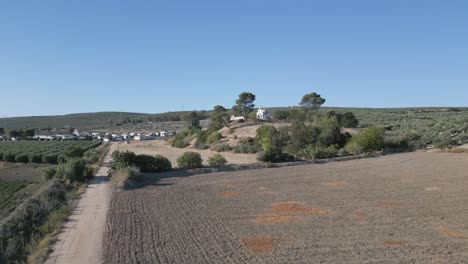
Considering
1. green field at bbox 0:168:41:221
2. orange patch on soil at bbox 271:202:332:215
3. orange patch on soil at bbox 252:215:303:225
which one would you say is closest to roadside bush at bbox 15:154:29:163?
green field at bbox 0:168:41:221

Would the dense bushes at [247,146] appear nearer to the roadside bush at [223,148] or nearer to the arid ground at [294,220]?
the roadside bush at [223,148]

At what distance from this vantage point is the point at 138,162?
110 feet

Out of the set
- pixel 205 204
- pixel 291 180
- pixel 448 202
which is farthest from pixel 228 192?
pixel 448 202

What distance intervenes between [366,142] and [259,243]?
122ft

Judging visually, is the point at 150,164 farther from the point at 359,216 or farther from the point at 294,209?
the point at 359,216

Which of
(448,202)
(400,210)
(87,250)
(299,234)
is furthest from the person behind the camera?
(448,202)

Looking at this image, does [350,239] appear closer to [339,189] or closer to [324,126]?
[339,189]

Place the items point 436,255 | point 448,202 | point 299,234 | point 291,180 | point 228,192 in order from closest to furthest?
Result: point 436,255, point 299,234, point 448,202, point 228,192, point 291,180

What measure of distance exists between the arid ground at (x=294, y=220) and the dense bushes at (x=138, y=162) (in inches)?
131

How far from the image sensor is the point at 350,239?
1462 centimetres

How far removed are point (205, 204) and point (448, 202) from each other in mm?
11175

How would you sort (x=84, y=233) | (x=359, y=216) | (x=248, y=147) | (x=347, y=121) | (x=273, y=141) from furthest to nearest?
(x=347, y=121), (x=248, y=147), (x=273, y=141), (x=359, y=216), (x=84, y=233)

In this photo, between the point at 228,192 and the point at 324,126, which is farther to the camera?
the point at 324,126

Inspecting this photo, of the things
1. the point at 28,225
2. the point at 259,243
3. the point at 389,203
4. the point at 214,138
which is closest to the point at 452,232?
the point at 389,203
